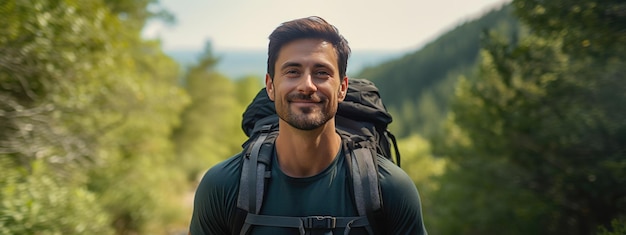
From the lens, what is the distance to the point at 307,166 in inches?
101

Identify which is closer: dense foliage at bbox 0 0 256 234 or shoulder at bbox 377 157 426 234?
shoulder at bbox 377 157 426 234

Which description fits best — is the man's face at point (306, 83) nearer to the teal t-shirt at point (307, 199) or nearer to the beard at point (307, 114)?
the beard at point (307, 114)

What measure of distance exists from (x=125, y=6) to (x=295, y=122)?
15.2 meters

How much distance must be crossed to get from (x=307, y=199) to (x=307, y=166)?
0.62 ft

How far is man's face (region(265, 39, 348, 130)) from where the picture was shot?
242cm

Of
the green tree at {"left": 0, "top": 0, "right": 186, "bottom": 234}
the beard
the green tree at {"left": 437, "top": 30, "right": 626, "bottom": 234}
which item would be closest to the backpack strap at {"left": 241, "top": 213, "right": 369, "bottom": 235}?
the beard

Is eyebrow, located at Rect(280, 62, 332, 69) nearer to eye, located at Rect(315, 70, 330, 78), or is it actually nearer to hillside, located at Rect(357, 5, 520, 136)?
eye, located at Rect(315, 70, 330, 78)

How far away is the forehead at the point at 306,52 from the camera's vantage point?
243 centimetres

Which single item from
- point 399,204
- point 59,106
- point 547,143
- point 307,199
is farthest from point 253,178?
point 59,106

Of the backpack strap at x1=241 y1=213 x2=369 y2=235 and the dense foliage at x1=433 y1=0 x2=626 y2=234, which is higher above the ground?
the backpack strap at x1=241 y1=213 x2=369 y2=235

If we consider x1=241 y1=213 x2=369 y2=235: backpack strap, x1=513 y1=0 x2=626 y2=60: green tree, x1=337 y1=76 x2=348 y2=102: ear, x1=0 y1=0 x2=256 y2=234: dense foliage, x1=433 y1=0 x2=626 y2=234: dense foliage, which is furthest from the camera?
x1=0 y1=0 x2=256 y2=234: dense foliage

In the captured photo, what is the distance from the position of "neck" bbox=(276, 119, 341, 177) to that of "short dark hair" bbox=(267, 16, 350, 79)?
1.14ft

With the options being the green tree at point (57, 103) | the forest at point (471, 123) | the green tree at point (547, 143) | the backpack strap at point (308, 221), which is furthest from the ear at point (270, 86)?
the green tree at point (57, 103)

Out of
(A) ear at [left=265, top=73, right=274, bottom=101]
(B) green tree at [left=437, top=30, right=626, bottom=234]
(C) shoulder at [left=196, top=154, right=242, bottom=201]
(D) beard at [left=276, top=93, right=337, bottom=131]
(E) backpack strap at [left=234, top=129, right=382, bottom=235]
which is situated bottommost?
(B) green tree at [left=437, top=30, right=626, bottom=234]
